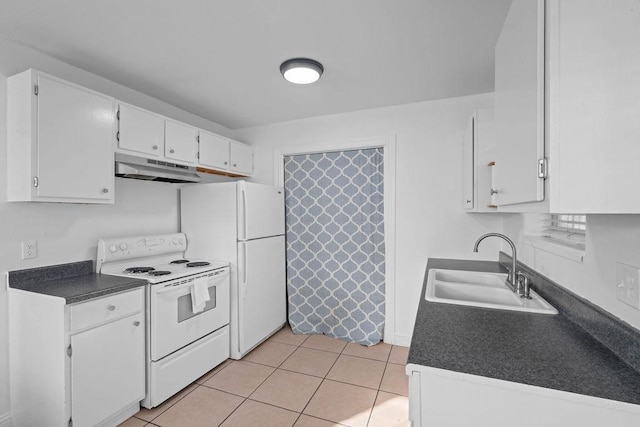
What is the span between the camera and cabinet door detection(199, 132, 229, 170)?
9.47 feet

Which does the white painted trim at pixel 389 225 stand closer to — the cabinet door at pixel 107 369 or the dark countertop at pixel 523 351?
the dark countertop at pixel 523 351

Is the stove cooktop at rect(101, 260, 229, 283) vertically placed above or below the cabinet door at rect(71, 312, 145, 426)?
above

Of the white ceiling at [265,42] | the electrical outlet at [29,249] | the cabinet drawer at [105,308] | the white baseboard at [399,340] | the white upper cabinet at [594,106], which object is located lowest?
the white baseboard at [399,340]

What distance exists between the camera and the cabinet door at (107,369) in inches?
66.9

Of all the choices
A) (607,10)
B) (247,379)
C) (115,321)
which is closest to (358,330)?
(247,379)

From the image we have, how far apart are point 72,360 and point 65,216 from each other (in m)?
0.99

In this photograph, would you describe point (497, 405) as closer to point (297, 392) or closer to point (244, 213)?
point (297, 392)

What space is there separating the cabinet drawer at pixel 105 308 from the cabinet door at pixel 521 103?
2.21 meters

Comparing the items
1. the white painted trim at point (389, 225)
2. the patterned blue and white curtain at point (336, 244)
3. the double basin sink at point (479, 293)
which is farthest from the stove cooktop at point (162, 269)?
the double basin sink at point (479, 293)

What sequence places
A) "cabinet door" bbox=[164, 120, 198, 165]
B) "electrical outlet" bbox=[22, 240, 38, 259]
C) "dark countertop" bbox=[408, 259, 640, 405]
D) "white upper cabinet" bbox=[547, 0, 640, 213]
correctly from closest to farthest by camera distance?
"white upper cabinet" bbox=[547, 0, 640, 213] < "dark countertop" bbox=[408, 259, 640, 405] < "electrical outlet" bbox=[22, 240, 38, 259] < "cabinet door" bbox=[164, 120, 198, 165]

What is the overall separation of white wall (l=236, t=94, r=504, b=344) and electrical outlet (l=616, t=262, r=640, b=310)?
1820 millimetres

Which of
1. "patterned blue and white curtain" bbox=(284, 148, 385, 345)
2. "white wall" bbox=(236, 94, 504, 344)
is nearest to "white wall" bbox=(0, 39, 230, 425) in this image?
"patterned blue and white curtain" bbox=(284, 148, 385, 345)

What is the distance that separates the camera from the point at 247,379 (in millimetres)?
2469

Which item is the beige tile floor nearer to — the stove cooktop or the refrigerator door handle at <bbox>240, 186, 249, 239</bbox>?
the stove cooktop
